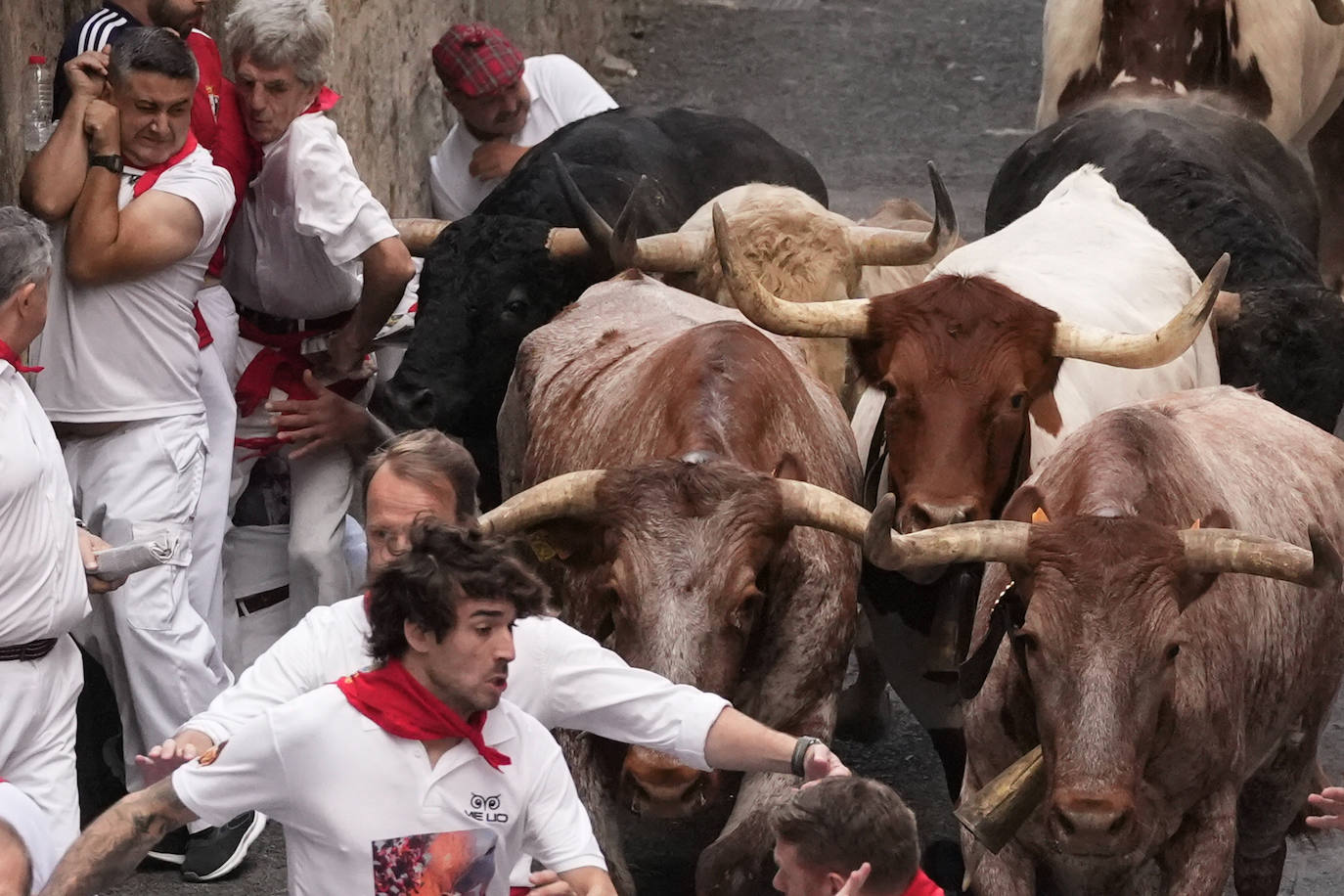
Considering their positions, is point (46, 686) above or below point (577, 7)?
above

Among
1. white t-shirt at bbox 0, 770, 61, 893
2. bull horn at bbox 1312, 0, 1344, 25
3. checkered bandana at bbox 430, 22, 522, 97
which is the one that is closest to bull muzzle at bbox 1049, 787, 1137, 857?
white t-shirt at bbox 0, 770, 61, 893

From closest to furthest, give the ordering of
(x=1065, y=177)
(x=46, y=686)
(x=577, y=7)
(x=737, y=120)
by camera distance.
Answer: (x=46, y=686) → (x=1065, y=177) → (x=737, y=120) → (x=577, y=7)

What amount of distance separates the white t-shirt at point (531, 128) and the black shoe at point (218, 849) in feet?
11.5

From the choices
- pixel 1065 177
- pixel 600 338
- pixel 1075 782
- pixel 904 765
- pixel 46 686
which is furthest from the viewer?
pixel 1065 177

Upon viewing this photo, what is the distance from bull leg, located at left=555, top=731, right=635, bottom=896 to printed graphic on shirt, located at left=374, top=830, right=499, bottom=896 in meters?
1.84

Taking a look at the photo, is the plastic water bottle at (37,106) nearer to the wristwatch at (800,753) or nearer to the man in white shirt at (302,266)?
the man in white shirt at (302,266)

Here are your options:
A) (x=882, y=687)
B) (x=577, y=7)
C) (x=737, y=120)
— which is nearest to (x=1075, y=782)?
(x=882, y=687)

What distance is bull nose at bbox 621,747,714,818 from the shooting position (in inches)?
214

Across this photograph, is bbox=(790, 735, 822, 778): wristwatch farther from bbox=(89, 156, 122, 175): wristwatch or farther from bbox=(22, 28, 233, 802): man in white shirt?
bbox=(89, 156, 122, 175): wristwatch

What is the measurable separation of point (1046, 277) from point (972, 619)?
1.47 metres

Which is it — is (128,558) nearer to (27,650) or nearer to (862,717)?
(27,650)

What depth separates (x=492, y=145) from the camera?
951 cm

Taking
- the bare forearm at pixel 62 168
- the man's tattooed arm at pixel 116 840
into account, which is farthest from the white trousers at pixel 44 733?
the man's tattooed arm at pixel 116 840

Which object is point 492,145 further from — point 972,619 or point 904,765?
point 972,619
